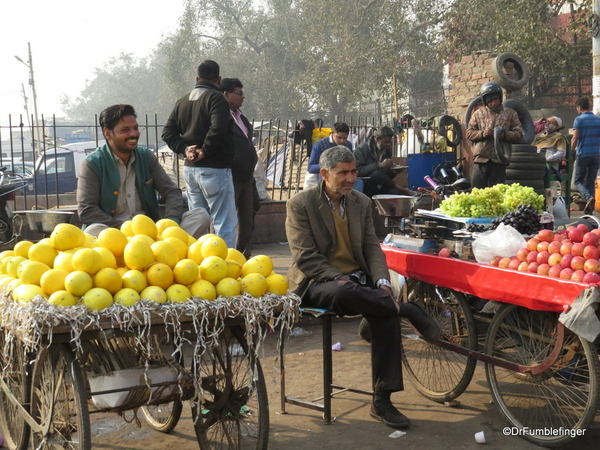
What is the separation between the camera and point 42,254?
3395mm

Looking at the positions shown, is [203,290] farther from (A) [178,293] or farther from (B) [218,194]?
(B) [218,194]

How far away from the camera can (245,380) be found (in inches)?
137

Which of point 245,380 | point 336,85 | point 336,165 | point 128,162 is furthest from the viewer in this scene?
point 336,85

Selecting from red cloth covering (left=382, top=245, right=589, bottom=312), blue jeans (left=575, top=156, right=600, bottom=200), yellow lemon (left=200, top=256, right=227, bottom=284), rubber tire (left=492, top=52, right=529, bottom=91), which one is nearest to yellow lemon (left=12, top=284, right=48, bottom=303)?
yellow lemon (left=200, top=256, right=227, bottom=284)

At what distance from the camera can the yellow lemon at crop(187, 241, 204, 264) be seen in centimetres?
349

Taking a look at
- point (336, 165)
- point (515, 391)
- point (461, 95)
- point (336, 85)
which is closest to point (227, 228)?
point (336, 165)

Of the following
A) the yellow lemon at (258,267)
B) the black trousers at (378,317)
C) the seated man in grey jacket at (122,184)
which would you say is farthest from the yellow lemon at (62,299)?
the black trousers at (378,317)

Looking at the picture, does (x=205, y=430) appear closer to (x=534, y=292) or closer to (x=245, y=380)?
(x=245, y=380)

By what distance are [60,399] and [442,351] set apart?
263cm

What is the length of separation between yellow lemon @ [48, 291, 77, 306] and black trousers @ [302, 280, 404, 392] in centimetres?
156

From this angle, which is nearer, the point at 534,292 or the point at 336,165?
the point at 534,292

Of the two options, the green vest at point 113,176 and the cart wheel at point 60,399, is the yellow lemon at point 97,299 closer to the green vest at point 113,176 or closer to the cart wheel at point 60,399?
the cart wheel at point 60,399

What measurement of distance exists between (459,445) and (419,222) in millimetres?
1872

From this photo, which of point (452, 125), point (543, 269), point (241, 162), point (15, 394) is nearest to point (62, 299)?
point (15, 394)
